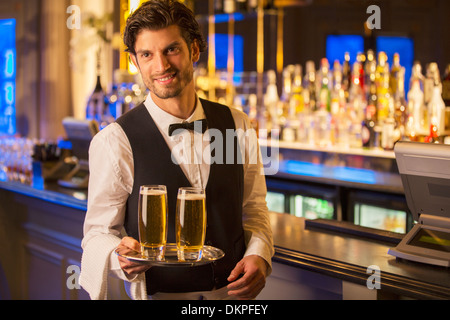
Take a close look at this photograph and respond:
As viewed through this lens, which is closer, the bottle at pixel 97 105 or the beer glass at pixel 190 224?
the beer glass at pixel 190 224

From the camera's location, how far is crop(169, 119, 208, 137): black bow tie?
62.7 inches

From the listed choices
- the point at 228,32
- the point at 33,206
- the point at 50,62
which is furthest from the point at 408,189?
the point at 50,62

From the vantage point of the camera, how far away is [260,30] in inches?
209

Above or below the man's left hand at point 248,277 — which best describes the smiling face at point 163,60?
above

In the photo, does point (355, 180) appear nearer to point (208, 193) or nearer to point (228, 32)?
point (208, 193)

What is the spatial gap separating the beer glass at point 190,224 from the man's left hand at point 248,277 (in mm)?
158

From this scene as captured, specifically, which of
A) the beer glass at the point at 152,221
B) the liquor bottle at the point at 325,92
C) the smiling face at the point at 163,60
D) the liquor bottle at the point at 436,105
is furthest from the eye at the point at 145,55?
the liquor bottle at the point at 325,92

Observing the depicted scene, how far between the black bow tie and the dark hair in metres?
0.21

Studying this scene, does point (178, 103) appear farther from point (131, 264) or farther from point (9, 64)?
point (9, 64)

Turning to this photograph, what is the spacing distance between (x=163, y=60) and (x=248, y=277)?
60 cm

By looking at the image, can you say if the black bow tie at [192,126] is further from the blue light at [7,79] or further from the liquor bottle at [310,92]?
the blue light at [7,79]

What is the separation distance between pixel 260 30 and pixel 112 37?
4.78 ft

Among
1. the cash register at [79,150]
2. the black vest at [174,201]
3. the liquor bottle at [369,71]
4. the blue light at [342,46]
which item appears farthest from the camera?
the blue light at [342,46]

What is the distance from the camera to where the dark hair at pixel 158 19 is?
149 cm
